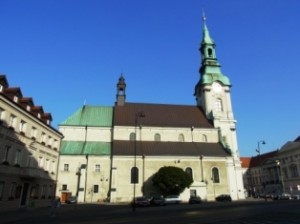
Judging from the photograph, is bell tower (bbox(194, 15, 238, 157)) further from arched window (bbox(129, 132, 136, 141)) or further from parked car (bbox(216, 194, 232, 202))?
arched window (bbox(129, 132, 136, 141))

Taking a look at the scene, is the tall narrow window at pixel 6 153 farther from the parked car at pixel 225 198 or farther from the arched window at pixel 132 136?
the parked car at pixel 225 198

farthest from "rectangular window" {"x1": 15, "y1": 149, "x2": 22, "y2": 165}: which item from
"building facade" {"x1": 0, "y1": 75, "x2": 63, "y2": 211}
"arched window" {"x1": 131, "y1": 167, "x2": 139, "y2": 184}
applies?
"arched window" {"x1": 131, "y1": 167, "x2": 139, "y2": 184}

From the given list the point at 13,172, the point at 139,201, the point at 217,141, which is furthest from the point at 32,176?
the point at 217,141

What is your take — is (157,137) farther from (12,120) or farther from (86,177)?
(12,120)

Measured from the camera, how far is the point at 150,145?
49.6 meters

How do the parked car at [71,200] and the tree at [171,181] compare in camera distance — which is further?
the parked car at [71,200]

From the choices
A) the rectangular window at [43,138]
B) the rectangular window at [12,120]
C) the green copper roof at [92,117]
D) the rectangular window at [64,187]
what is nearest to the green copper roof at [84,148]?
the green copper roof at [92,117]

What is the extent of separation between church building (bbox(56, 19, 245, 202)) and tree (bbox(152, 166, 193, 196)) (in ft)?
8.39

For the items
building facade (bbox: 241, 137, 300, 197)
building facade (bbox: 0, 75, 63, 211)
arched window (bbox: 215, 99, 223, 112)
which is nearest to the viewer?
building facade (bbox: 0, 75, 63, 211)

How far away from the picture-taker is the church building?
4478cm

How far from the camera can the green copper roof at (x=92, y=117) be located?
5188 centimetres

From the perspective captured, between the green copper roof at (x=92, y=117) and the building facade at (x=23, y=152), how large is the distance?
12.0m

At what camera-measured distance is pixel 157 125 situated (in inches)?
2072

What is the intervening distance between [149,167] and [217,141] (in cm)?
1569
